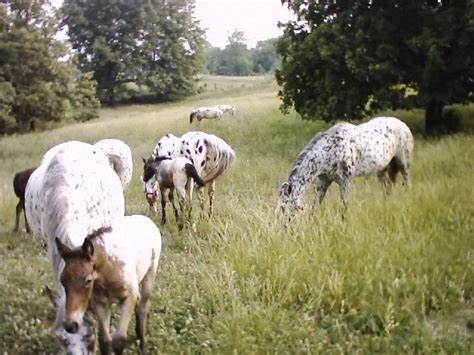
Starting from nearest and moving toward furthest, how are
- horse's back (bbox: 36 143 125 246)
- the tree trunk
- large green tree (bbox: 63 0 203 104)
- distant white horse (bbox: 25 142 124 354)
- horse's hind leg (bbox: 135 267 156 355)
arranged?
distant white horse (bbox: 25 142 124 354), horse's back (bbox: 36 143 125 246), horse's hind leg (bbox: 135 267 156 355), the tree trunk, large green tree (bbox: 63 0 203 104)

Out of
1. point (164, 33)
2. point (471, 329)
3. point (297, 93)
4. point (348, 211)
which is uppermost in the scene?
point (164, 33)

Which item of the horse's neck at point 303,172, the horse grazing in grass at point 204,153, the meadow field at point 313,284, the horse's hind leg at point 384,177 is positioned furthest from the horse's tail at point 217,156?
the horse's hind leg at point 384,177

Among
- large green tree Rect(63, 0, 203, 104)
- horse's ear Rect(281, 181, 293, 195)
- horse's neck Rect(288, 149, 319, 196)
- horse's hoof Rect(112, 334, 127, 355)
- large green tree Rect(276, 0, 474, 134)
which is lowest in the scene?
horse's hoof Rect(112, 334, 127, 355)

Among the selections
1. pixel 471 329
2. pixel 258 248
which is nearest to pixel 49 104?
pixel 258 248

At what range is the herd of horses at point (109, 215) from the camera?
3117 mm

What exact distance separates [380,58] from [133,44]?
3666 cm

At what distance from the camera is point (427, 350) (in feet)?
12.5

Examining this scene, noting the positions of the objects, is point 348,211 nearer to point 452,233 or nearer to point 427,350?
point 452,233

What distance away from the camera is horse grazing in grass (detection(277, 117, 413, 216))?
7340 millimetres

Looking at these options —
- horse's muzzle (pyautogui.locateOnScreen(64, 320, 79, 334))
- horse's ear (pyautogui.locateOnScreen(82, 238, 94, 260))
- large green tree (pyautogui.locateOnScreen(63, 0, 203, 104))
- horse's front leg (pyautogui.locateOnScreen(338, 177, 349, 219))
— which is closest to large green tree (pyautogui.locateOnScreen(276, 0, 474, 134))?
horse's front leg (pyautogui.locateOnScreen(338, 177, 349, 219))

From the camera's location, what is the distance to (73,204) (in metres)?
3.98

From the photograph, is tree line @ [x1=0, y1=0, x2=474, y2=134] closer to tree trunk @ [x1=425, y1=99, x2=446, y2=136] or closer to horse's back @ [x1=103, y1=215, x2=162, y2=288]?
tree trunk @ [x1=425, y1=99, x2=446, y2=136]

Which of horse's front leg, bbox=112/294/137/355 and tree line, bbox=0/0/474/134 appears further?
tree line, bbox=0/0/474/134

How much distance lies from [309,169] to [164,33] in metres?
43.6
